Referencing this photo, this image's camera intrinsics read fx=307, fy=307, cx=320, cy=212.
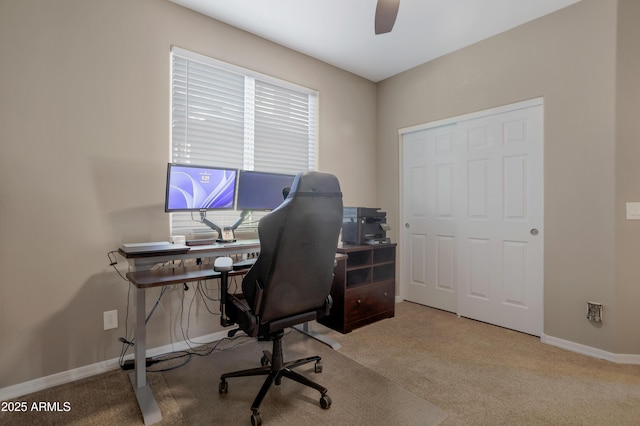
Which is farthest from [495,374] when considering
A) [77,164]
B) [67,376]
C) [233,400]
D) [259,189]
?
[77,164]

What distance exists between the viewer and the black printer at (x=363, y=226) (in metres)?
3.07

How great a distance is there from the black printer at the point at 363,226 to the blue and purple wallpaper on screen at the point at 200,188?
118 centimetres

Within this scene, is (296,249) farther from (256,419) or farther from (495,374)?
(495,374)

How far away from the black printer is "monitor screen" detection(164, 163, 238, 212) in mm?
1174

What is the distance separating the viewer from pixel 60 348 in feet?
6.53

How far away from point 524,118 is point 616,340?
190cm

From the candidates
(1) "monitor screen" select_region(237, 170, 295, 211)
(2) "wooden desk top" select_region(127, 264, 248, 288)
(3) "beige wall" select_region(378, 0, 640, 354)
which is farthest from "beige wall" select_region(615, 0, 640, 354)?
(2) "wooden desk top" select_region(127, 264, 248, 288)

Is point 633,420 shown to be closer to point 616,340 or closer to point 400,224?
point 616,340

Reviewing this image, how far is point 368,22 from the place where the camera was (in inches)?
106

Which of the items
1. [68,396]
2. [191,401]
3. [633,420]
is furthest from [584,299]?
[68,396]

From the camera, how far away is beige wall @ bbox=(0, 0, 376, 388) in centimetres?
185

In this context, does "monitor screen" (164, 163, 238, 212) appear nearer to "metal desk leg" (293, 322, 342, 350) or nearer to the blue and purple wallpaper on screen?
the blue and purple wallpaper on screen

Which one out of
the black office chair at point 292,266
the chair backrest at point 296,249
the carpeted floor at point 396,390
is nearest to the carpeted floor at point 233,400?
the carpeted floor at point 396,390

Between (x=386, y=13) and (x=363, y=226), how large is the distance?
73.8 inches
